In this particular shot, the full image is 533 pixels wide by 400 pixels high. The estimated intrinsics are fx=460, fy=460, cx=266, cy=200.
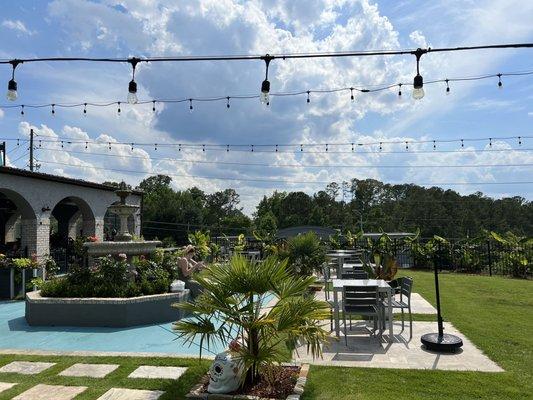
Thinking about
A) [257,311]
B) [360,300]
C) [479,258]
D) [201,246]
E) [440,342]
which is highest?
[201,246]

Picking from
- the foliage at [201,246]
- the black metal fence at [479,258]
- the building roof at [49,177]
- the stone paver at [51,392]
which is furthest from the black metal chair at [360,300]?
the building roof at [49,177]

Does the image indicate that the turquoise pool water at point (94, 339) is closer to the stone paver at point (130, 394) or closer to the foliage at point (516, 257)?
the stone paver at point (130, 394)

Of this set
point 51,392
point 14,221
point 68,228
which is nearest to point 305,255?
point 51,392

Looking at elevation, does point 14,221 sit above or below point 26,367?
above

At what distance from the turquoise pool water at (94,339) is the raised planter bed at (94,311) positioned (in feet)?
0.59

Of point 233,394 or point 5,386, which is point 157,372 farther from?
point 5,386

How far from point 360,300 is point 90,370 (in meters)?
3.52

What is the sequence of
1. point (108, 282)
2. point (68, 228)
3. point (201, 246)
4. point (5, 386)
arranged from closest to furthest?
1. point (5, 386)
2. point (108, 282)
3. point (201, 246)
4. point (68, 228)

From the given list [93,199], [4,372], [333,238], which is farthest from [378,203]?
[4,372]

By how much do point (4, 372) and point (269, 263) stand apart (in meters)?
3.31

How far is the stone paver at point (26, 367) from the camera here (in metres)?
5.09

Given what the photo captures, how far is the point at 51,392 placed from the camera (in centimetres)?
443

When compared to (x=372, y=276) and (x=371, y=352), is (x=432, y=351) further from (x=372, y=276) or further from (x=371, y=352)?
A: (x=372, y=276)

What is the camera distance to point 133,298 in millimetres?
→ 7852
